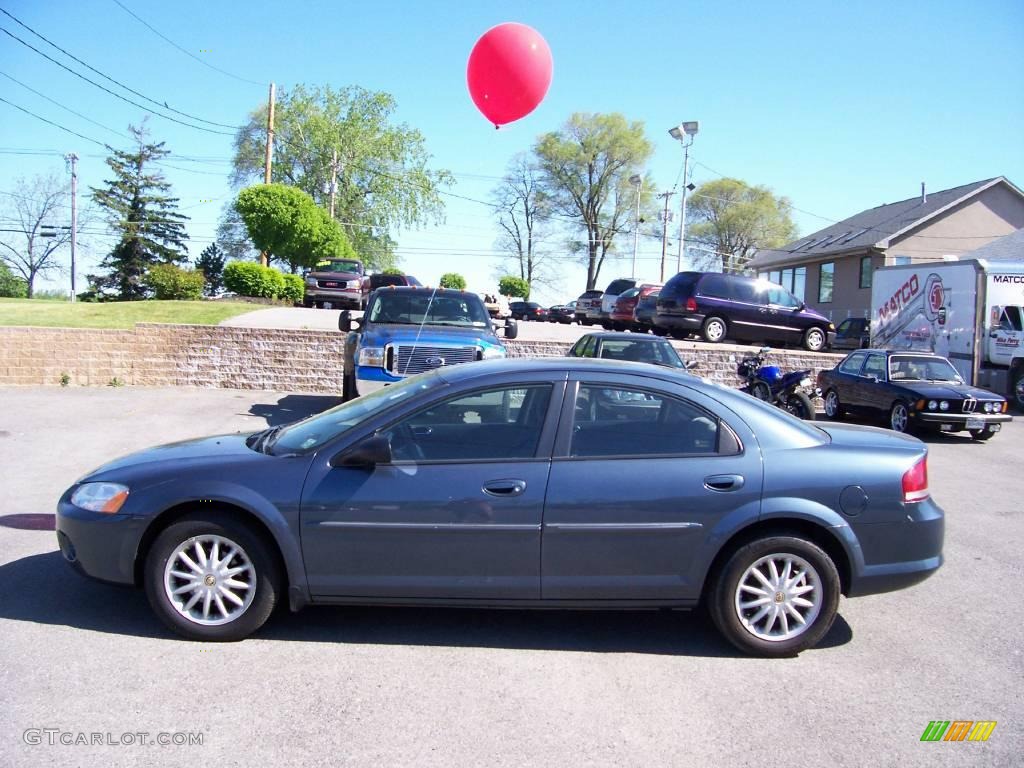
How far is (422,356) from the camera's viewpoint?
10453 millimetres

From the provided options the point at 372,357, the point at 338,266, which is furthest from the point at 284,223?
the point at 372,357

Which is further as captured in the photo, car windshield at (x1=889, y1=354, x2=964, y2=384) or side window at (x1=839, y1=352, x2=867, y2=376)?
side window at (x1=839, y1=352, x2=867, y2=376)

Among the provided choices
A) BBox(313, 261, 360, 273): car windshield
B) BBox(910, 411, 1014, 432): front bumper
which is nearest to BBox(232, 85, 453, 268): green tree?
BBox(313, 261, 360, 273): car windshield

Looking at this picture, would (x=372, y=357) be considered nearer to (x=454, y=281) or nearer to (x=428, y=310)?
(x=428, y=310)

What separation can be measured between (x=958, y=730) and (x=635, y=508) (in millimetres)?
1696

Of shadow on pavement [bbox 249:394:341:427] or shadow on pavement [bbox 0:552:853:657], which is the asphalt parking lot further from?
shadow on pavement [bbox 249:394:341:427]

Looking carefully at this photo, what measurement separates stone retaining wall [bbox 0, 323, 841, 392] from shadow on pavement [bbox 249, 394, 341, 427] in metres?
0.58

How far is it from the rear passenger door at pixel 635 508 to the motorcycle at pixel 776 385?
8.80 meters

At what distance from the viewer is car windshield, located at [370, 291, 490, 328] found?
11.6m

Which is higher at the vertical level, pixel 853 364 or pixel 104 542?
pixel 853 364

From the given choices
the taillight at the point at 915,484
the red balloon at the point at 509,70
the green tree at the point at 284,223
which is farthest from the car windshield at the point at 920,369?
the green tree at the point at 284,223

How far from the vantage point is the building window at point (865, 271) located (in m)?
35.9

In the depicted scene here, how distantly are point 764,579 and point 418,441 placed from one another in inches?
76.1

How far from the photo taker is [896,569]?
173 inches
